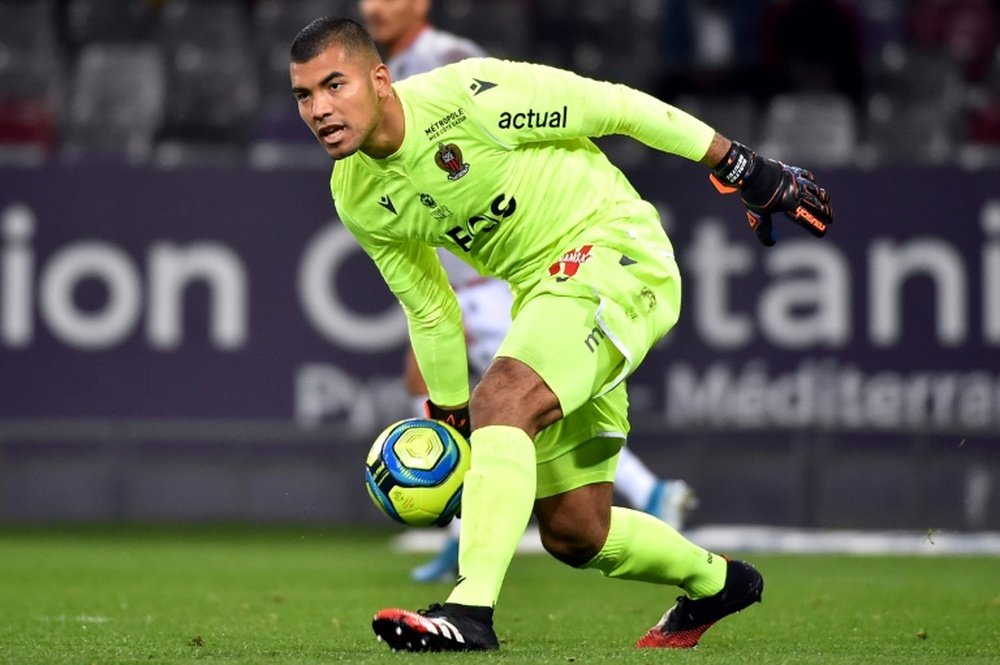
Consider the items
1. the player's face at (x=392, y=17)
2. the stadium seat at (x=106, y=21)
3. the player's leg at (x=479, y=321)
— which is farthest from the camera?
the stadium seat at (x=106, y=21)

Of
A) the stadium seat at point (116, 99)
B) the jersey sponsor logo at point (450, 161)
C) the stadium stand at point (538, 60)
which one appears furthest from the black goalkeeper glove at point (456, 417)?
the stadium seat at point (116, 99)

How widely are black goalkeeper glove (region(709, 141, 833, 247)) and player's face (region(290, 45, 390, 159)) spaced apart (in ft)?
3.44

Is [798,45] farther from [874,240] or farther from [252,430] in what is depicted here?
[252,430]

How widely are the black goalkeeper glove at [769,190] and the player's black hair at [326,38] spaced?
3.60ft

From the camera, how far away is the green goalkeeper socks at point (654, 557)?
5309 mm

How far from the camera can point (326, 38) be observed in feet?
16.4

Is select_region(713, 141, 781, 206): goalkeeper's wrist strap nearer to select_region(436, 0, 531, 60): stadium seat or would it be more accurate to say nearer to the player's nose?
the player's nose

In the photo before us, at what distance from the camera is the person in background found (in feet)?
26.5

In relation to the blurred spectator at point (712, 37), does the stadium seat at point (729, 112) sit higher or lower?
lower

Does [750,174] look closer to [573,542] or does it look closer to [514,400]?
[514,400]

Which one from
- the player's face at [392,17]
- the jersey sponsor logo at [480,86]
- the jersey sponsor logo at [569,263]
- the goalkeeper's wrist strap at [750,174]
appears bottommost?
the jersey sponsor logo at [569,263]

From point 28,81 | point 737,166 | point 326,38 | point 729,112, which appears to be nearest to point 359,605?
point 737,166

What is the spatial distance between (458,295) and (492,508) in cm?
372

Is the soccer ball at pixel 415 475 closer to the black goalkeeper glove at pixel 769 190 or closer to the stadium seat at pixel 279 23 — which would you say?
the black goalkeeper glove at pixel 769 190
